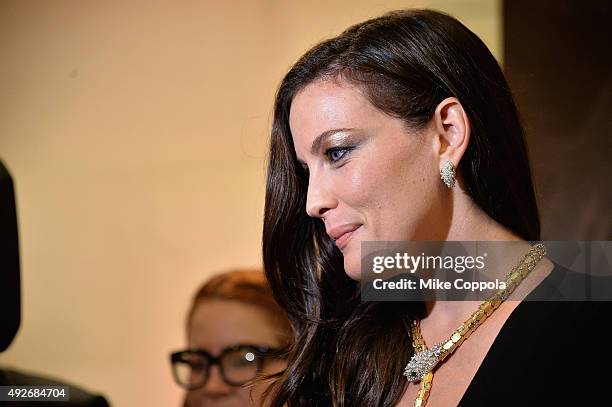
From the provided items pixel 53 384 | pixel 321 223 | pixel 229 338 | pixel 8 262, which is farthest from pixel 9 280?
pixel 321 223

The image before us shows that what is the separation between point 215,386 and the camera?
5.24ft

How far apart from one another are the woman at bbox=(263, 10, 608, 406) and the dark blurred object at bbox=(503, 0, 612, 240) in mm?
207

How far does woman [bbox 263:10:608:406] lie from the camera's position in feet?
3.85

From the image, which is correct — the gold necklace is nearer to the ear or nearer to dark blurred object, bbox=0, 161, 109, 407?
the ear

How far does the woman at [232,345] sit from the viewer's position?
5.23 ft

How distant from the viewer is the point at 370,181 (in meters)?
1.18

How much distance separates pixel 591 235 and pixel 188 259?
785mm

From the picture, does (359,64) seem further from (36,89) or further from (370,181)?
(36,89)

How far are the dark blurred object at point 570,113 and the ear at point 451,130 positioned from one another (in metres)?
0.25

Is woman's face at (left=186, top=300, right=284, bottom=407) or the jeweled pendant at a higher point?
woman's face at (left=186, top=300, right=284, bottom=407)

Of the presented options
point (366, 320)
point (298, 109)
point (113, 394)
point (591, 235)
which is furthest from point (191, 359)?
point (591, 235)

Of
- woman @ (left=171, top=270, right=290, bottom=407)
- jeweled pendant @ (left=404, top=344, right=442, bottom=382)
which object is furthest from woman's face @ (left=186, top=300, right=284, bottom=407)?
jeweled pendant @ (left=404, top=344, right=442, bottom=382)

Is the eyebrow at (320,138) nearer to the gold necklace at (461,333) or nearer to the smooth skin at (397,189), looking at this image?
the smooth skin at (397,189)

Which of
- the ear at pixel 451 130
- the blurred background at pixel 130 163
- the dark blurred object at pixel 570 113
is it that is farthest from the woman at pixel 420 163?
the blurred background at pixel 130 163
